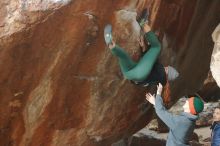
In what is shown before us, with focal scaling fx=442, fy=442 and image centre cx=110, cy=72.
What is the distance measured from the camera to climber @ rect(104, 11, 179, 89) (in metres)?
5.98

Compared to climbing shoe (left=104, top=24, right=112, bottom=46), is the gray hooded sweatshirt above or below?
below

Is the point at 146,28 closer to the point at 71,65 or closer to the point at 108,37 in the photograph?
the point at 108,37

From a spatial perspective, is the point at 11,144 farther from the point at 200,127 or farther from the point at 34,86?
the point at 200,127

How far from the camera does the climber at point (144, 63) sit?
5.98m

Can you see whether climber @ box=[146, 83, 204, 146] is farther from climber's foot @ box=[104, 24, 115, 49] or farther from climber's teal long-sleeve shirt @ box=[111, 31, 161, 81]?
climber's foot @ box=[104, 24, 115, 49]

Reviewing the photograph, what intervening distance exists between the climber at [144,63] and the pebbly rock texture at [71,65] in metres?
0.24

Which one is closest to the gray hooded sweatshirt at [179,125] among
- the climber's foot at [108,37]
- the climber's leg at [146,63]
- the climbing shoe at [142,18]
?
the climber's leg at [146,63]

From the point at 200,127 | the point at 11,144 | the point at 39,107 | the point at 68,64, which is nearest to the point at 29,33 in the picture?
the point at 68,64

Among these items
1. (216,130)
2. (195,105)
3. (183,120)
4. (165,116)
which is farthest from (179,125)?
(216,130)

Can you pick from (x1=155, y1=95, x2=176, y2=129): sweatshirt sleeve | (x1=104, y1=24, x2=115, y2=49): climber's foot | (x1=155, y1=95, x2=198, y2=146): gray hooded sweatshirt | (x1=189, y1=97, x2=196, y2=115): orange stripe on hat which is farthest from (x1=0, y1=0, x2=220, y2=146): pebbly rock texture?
(x1=189, y1=97, x2=196, y2=115): orange stripe on hat

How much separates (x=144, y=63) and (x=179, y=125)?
1.12 metres

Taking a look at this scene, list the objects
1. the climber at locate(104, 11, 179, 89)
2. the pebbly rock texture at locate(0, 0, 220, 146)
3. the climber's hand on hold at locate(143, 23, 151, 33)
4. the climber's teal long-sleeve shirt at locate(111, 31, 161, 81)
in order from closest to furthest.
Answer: the pebbly rock texture at locate(0, 0, 220, 146), the climber at locate(104, 11, 179, 89), the climber's teal long-sleeve shirt at locate(111, 31, 161, 81), the climber's hand on hold at locate(143, 23, 151, 33)

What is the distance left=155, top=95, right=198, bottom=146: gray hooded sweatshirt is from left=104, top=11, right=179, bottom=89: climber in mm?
651

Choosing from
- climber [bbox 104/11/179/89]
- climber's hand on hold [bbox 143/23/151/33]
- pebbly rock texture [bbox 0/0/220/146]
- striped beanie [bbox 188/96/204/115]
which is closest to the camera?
striped beanie [bbox 188/96/204/115]
